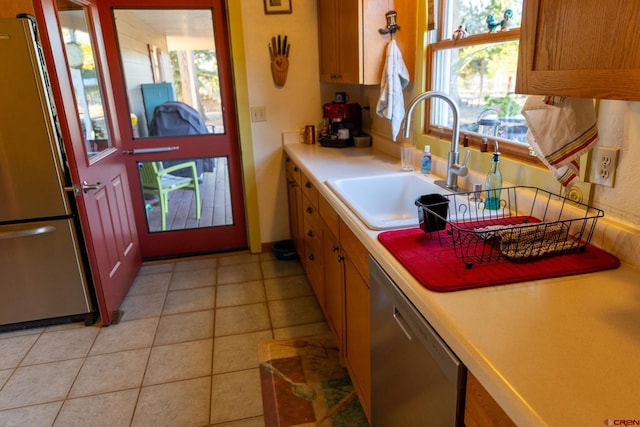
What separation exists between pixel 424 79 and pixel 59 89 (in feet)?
6.03

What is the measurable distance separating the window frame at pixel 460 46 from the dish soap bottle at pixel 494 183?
0.28ft

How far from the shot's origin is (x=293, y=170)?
119 inches

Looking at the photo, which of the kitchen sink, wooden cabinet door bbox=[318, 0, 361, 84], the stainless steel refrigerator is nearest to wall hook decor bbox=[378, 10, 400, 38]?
wooden cabinet door bbox=[318, 0, 361, 84]

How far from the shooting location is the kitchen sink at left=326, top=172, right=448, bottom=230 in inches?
79.1

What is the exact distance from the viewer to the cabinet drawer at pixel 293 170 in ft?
9.31

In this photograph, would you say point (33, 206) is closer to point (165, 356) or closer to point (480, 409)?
point (165, 356)

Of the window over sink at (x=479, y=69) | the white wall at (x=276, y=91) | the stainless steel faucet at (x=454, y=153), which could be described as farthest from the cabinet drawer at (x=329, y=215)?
the white wall at (x=276, y=91)

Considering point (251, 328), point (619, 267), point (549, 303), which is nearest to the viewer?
point (549, 303)

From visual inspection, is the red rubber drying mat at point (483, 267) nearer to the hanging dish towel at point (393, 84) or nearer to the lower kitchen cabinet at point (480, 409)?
the lower kitchen cabinet at point (480, 409)

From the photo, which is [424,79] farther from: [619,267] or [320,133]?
[619,267]

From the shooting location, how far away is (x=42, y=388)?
81.2 inches

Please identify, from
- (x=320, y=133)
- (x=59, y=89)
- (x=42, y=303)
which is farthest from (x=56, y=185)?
(x=320, y=133)

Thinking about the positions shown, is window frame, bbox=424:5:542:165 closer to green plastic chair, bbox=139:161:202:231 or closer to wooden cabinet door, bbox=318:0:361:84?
wooden cabinet door, bbox=318:0:361:84

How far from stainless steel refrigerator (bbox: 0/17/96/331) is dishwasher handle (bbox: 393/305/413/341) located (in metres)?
1.96
